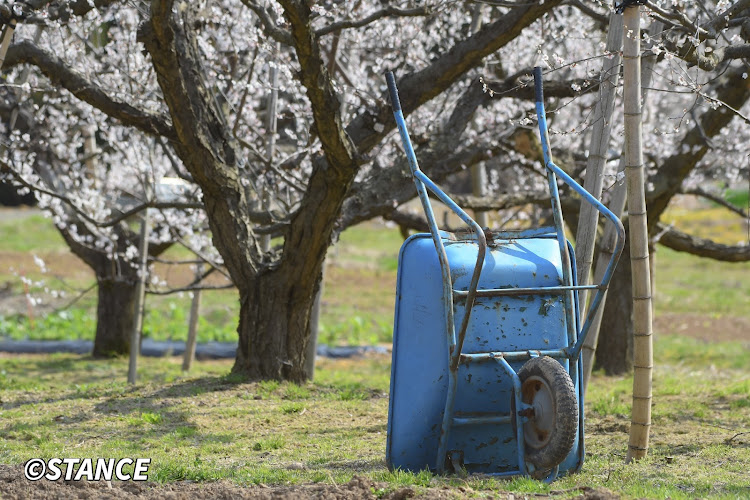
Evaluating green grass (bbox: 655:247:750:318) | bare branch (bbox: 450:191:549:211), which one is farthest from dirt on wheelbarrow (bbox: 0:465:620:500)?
green grass (bbox: 655:247:750:318)

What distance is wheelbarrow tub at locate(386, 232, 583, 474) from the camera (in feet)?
13.3

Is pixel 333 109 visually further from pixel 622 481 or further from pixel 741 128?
pixel 741 128

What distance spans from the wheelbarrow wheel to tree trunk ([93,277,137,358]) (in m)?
8.81

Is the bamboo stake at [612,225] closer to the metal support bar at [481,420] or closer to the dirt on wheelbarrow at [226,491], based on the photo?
the metal support bar at [481,420]

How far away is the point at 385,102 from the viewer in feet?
22.2

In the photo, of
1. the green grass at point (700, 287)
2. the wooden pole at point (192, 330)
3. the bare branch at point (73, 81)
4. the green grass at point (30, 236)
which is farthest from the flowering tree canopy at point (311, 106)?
the green grass at point (30, 236)

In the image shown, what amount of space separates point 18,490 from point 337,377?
6.51m

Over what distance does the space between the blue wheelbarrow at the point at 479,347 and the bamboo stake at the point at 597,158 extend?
101 centimetres

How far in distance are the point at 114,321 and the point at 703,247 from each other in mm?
7602

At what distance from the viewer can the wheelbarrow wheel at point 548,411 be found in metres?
3.59

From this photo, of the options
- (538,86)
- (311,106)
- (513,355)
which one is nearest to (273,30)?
(311,106)

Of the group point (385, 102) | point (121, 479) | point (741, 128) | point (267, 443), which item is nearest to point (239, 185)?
point (385, 102)

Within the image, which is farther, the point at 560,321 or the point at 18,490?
the point at 560,321

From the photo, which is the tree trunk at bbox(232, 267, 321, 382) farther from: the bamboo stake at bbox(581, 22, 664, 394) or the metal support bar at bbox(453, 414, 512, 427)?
the metal support bar at bbox(453, 414, 512, 427)
